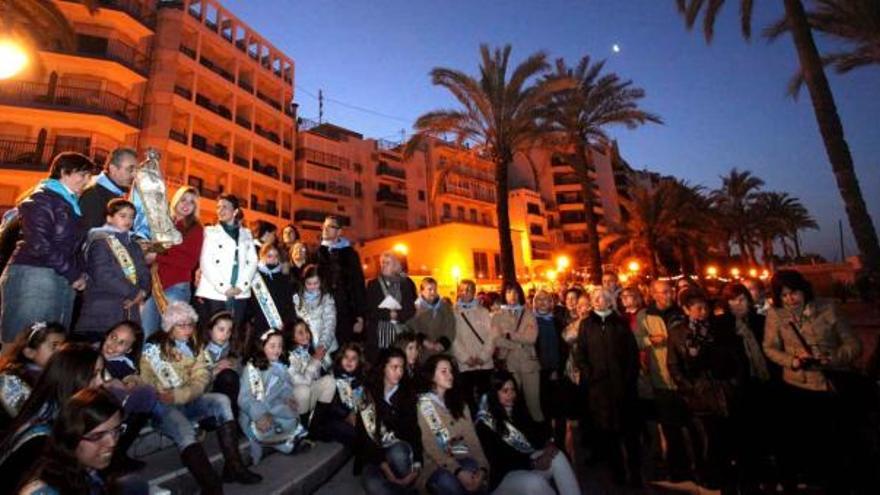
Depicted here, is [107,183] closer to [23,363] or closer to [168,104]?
[23,363]

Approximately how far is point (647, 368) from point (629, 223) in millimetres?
31026

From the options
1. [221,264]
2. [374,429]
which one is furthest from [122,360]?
[374,429]

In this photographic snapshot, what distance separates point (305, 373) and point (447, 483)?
2327 mm

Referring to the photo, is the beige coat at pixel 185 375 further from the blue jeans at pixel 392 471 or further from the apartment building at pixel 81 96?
the apartment building at pixel 81 96

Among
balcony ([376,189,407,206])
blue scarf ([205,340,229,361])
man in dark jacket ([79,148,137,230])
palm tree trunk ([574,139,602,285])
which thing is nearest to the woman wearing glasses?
blue scarf ([205,340,229,361])

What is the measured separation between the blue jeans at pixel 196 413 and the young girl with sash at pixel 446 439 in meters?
1.71

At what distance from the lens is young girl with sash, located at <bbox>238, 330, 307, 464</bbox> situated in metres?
4.08

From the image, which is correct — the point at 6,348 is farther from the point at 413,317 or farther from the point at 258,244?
the point at 413,317

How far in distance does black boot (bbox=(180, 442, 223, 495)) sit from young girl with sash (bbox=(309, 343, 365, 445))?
1621mm

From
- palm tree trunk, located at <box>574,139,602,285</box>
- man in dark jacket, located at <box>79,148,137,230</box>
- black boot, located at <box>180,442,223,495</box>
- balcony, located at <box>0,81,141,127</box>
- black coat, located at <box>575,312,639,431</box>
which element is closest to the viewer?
black boot, located at <box>180,442,223,495</box>

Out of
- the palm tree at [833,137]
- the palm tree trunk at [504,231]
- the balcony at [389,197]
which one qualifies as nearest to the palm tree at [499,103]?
the palm tree trunk at [504,231]

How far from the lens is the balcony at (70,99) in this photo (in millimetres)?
22219

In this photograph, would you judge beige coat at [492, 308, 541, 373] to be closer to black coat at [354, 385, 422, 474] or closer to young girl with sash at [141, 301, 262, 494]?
black coat at [354, 385, 422, 474]

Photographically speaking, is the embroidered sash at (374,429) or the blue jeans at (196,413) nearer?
the blue jeans at (196,413)
